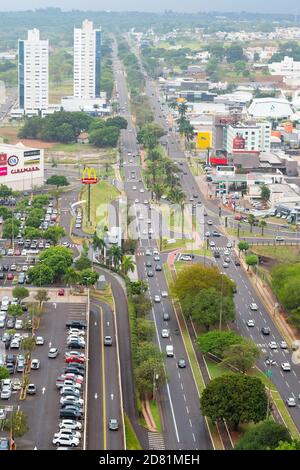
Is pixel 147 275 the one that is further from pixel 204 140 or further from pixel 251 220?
pixel 204 140

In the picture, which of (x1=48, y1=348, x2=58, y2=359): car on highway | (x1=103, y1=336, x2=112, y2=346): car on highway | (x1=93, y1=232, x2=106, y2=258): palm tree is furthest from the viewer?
(x1=93, y1=232, x2=106, y2=258): palm tree

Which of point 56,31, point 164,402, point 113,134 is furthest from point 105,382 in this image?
point 56,31

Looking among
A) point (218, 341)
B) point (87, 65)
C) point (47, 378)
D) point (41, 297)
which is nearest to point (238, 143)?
point (41, 297)

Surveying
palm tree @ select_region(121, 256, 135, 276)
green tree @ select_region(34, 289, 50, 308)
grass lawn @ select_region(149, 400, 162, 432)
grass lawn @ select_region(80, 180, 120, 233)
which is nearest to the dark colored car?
green tree @ select_region(34, 289, 50, 308)

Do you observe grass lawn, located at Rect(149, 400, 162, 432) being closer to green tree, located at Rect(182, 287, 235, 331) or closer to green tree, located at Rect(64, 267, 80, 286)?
green tree, located at Rect(182, 287, 235, 331)

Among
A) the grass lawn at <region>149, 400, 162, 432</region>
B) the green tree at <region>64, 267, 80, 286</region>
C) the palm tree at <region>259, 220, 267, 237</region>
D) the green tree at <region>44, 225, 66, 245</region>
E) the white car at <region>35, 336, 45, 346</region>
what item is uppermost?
the palm tree at <region>259, 220, 267, 237</region>

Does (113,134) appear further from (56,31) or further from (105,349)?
(56,31)
